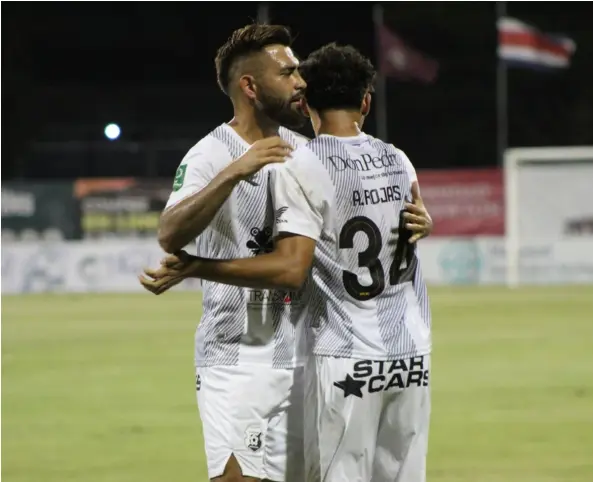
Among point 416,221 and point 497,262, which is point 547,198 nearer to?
point 497,262

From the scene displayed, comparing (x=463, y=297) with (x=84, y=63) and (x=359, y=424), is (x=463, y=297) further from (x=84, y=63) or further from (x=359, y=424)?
(x=84, y=63)

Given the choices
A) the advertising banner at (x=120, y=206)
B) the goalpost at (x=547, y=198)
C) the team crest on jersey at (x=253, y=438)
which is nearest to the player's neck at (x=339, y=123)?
the team crest on jersey at (x=253, y=438)

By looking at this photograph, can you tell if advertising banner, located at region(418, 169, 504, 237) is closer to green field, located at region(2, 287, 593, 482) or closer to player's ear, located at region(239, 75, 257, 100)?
green field, located at region(2, 287, 593, 482)

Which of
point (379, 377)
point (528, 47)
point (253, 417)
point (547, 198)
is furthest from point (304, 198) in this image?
point (528, 47)

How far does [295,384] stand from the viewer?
15.2 ft

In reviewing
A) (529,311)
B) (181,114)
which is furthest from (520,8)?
(529,311)

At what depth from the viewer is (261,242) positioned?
4555 mm

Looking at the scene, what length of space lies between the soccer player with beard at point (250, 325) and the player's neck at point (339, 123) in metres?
0.42

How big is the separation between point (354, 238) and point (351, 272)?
0.12m

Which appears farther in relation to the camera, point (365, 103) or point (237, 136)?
point (237, 136)

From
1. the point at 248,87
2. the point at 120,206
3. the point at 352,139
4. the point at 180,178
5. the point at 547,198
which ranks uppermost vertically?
the point at 547,198

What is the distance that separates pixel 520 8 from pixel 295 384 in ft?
141

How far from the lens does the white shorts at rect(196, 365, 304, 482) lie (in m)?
4.57

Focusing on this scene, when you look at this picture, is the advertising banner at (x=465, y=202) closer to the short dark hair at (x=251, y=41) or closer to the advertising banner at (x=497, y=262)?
the advertising banner at (x=497, y=262)
